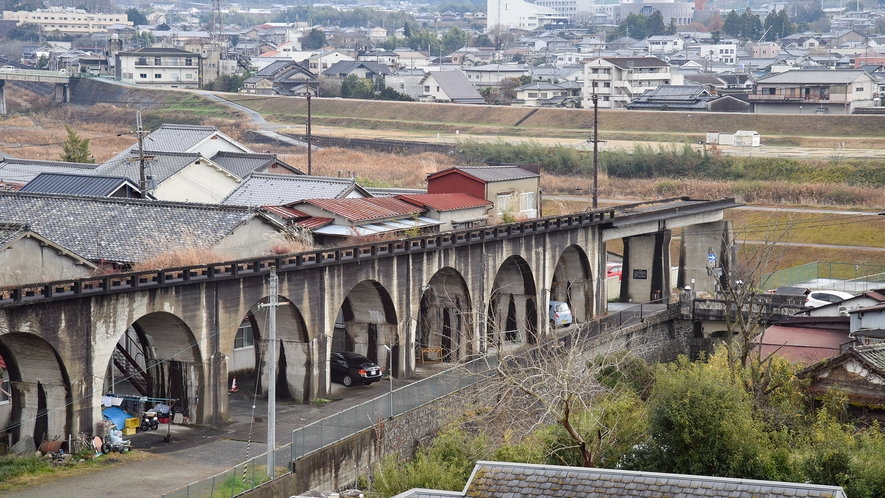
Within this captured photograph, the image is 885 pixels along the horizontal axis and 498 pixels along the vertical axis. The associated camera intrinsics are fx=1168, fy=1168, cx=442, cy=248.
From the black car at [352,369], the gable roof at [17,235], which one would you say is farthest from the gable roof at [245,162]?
the gable roof at [17,235]

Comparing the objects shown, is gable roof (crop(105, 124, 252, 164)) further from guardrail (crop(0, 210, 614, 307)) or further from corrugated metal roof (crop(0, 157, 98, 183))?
guardrail (crop(0, 210, 614, 307))

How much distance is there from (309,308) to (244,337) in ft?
11.8

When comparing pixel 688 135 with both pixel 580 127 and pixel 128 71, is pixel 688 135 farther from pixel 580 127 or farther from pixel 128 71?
pixel 128 71

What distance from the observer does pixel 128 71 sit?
422 ft

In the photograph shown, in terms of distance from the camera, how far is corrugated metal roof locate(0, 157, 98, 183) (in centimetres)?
5112

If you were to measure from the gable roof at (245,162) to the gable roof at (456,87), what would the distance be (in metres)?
67.4

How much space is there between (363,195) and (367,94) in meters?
78.4

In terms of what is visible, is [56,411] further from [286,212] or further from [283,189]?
[283,189]

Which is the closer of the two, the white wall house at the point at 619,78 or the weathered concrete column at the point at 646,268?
the weathered concrete column at the point at 646,268

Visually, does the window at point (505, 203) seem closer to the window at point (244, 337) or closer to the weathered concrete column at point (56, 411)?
the window at point (244, 337)

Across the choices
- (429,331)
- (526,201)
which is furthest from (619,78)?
(429,331)

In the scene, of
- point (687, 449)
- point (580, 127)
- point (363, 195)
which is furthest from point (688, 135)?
point (687, 449)

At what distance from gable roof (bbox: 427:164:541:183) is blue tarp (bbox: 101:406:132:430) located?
64.2ft

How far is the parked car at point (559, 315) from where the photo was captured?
4627 centimetres
